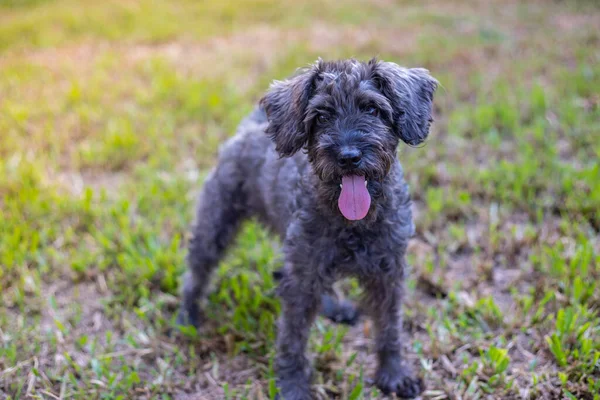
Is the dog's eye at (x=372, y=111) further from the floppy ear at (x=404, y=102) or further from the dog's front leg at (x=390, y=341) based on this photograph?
the dog's front leg at (x=390, y=341)

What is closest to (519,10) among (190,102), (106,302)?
(190,102)

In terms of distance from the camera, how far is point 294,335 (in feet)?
13.3

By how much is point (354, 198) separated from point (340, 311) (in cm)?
173

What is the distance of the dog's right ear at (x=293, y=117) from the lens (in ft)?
11.9

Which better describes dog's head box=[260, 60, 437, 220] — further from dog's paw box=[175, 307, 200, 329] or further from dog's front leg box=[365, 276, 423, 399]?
dog's paw box=[175, 307, 200, 329]

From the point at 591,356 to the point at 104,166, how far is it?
17.9 feet

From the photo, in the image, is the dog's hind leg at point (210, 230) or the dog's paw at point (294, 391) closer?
the dog's paw at point (294, 391)

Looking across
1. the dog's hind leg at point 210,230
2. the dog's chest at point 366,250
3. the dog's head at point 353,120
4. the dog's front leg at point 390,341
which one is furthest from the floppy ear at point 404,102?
the dog's hind leg at point 210,230

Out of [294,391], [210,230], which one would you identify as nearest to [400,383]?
[294,391]

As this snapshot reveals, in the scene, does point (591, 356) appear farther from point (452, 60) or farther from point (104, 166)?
point (452, 60)

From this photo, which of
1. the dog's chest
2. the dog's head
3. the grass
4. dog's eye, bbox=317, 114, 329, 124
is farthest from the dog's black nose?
the grass

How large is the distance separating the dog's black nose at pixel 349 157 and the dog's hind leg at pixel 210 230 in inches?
61.4

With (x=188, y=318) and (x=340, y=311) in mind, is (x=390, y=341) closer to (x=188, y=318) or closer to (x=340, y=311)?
(x=340, y=311)

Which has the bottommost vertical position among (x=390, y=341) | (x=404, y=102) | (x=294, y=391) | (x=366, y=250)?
(x=294, y=391)
